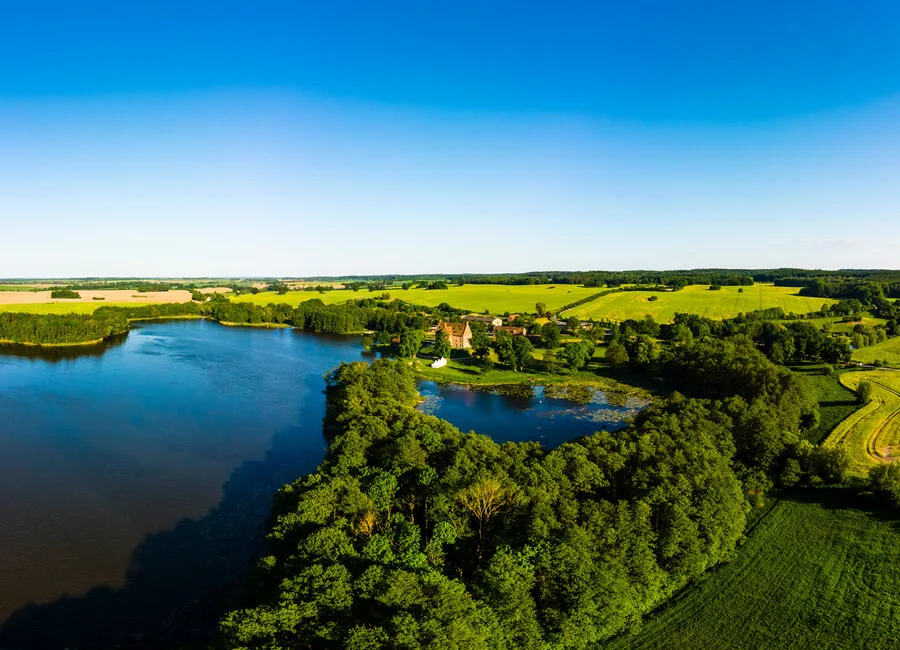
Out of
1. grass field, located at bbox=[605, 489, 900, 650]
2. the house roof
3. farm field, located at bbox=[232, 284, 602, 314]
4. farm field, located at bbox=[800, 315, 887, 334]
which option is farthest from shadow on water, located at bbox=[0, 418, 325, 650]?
farm field, located at bbox=[232, 284, 602, 314]

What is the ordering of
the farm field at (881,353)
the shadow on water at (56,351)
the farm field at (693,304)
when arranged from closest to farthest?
1. the farm field at (881,353)
2. the shadow on water at (56,351)
3. the farm field at (693,304)

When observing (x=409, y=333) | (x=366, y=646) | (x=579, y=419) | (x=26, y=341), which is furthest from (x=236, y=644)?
(x=26, y=341)

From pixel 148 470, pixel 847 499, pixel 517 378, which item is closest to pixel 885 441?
pixel 847 499

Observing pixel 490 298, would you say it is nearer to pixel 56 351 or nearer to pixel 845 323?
pixel 845 323

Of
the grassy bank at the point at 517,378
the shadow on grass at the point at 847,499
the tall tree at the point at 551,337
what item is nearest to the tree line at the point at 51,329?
the grassy bank at the point at 517,378

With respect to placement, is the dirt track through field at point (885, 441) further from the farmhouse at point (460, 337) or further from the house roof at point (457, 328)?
the house roof at point (457, 328)

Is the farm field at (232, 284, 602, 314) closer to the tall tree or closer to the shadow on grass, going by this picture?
the tall tree
